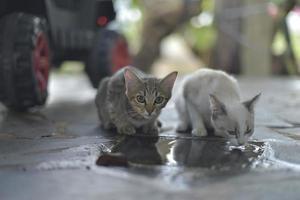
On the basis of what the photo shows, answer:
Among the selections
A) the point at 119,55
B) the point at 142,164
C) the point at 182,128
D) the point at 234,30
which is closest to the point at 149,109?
the point at 182,128

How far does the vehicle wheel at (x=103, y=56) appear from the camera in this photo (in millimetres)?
5117

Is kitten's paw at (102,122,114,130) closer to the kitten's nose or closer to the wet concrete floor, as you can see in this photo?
the wet concrete floor

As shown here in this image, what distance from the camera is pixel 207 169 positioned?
2090 millimetres

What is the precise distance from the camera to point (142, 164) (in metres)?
2.17

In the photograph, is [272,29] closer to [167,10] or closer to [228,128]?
[167,10]

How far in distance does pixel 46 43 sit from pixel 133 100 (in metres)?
1.42

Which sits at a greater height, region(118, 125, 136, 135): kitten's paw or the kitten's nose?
the kitten's nose

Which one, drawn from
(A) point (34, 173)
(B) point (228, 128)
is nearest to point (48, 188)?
(A) point (34, 173)

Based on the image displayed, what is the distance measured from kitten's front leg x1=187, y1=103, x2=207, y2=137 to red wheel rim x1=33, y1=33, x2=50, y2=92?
1.25 meters

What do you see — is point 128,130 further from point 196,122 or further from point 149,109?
point 196,122

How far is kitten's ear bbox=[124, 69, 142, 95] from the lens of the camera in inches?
108

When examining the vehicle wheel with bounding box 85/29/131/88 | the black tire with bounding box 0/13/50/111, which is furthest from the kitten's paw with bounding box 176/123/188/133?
the vehicle wheel with bounding box 85/29/131/88

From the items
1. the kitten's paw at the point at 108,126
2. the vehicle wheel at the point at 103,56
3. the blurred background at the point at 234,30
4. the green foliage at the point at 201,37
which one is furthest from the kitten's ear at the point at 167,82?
the green foliage at the point at 201,37

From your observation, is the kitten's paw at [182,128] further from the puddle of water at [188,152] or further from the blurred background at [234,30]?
the blurred background at [234,30]
